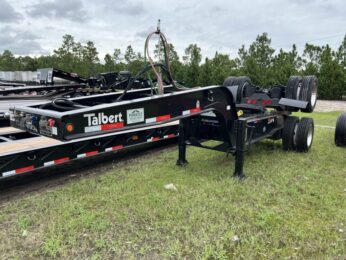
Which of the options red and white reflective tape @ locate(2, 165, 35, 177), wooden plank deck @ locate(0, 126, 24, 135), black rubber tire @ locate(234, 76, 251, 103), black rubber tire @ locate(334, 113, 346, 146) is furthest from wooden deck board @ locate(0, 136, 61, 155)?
black rubber tire @ locate(334, 113, 346, 146)

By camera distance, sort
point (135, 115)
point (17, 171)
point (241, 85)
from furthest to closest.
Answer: point (241, 85)
point (17, 171)
point (135, 115)

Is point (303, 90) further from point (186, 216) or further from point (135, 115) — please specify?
point (135, 115)

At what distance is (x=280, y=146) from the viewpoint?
671cm

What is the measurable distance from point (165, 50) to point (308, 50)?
30.5m

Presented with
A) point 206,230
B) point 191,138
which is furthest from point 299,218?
point 191,138

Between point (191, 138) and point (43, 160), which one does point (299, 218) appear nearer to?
point (191, 138)

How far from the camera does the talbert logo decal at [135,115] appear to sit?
3311 mm

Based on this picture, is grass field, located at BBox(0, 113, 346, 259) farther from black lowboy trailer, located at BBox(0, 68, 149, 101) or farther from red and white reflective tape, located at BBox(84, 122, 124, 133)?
black lowboy trailer, located at BBox(0, 68, 149, 101)

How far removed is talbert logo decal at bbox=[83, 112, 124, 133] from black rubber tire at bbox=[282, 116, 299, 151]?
395cm

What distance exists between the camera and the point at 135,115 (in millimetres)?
3369

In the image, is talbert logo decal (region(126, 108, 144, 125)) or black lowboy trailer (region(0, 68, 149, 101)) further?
black lowboy trailer (region(0, 68, 149, 101))

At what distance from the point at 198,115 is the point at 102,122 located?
7.81 ft

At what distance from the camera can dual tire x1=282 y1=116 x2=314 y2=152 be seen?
238 inches

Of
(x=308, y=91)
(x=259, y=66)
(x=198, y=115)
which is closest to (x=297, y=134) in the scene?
(x=308, y=91)
